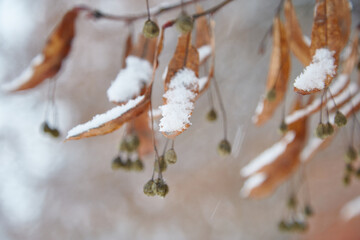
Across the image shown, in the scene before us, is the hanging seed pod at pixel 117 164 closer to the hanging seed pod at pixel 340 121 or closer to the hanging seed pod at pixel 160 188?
the hanging seed pod at pixel 160 188

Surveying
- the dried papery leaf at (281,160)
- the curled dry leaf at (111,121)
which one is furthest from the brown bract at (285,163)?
the curled dry leaf at (111,121)

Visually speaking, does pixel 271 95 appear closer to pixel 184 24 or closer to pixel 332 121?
pixel 332 121

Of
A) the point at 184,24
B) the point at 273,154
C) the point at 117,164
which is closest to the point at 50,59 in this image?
the point at 117,164

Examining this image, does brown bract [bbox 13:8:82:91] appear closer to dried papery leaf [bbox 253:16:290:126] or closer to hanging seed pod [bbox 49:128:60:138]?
hanging seed pod [bbox 49:128:60:138]

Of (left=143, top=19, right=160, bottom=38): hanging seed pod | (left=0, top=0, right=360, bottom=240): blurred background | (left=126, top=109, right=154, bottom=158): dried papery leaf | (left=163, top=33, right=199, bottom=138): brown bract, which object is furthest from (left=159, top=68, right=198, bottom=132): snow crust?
(left=0, top=0, right=360, bottom=240): blurred background

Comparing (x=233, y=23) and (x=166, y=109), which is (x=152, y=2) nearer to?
(x=233, y=23)

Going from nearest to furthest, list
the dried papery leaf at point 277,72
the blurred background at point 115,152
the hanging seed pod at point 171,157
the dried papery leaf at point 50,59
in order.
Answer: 1. the hanging seed pod at point 171,157
2. the dried papery leaf at point 277,72
3. the dried papery leaf at point 50,59
4. the blurred background at point 115,152
